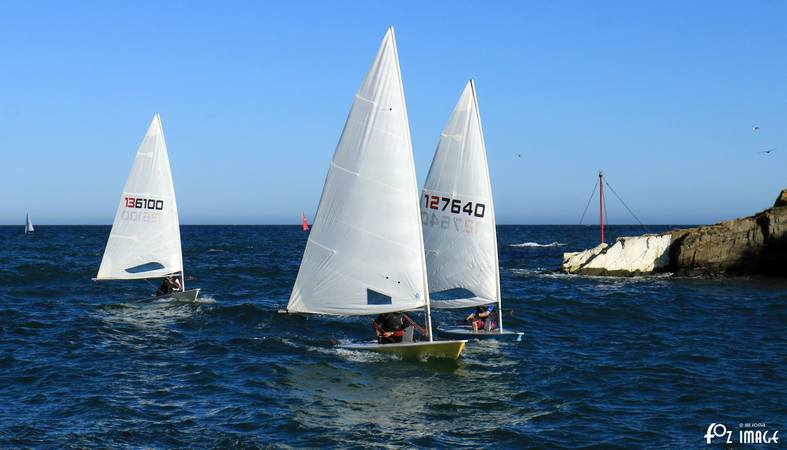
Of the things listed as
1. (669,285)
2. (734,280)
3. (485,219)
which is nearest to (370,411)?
(485,219)

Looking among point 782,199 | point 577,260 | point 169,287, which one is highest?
point 782,199

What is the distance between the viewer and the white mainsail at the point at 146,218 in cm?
3638

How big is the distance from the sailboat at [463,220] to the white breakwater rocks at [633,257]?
90.3 feet

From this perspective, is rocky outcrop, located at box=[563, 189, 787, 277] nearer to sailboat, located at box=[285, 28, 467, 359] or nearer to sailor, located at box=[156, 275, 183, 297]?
sailor, located at box=[156, 275, 183, 297]

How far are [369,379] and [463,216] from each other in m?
8.20

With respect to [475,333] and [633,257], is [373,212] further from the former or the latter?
[633,257]

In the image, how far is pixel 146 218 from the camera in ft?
121

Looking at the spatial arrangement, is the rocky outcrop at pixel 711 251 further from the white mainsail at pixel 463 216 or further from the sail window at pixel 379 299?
the white mainsail at pixel 463 216

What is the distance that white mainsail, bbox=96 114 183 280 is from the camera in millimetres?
36375

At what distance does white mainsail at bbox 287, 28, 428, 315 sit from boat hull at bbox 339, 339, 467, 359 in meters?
1.08

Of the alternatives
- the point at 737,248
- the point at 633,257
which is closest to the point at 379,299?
the point at 633,257

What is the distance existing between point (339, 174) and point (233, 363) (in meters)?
7.09

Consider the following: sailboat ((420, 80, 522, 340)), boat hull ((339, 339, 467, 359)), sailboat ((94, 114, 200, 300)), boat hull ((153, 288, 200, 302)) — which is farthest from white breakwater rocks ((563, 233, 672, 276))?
boat hull ((339, 339, 467, 359))

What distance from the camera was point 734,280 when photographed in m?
47.1
